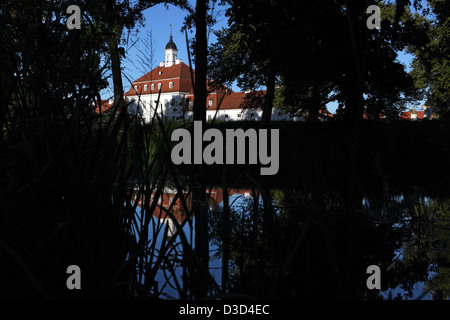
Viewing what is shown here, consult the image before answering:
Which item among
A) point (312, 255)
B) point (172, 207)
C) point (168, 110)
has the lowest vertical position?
point (312, 255)

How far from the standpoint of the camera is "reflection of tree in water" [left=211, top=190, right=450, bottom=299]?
1255 millimetres

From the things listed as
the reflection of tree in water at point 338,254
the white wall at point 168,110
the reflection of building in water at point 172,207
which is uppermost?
the white wall at point 168,110

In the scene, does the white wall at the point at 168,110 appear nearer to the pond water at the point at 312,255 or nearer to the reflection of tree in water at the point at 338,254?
the pond water at the point at 312,255

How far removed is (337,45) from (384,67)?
1.94 metres

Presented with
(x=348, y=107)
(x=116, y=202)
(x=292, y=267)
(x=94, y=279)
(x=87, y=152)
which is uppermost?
(x=348, y=107)

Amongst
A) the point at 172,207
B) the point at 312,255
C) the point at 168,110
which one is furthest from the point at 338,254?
the point at 168,110

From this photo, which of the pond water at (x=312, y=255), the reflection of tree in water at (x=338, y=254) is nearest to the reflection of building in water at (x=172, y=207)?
the pond water at (x=312, y=255)

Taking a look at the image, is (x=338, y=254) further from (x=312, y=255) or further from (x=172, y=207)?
(x=172, y=207)

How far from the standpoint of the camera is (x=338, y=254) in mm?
2490

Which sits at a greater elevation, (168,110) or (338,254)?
(168,110)

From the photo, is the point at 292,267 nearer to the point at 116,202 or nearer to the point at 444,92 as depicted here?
the point at 116,202

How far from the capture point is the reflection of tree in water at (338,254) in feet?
4.12

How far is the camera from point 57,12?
64.1 inches
